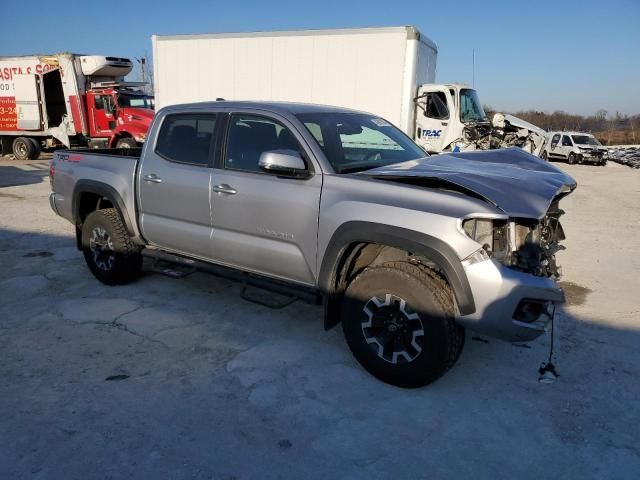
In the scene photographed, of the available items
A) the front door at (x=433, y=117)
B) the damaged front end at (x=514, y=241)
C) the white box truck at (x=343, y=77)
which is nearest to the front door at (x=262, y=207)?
the damaged front end at (x=514, y=241)

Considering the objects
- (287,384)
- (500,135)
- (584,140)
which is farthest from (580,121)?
(287,384)

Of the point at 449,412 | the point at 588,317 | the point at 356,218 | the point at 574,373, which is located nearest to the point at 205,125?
the point at 356,218

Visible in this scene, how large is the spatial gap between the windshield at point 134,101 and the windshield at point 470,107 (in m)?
9.81

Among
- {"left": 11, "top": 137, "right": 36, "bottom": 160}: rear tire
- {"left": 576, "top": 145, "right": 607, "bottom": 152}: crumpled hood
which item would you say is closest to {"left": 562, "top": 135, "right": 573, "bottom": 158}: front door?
{"left": 576, "top": 145, "right": 607, "bottom": 152}: crumpled hood

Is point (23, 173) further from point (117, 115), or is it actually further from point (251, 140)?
point (251, 140)

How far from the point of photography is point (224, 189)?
3.96 meters

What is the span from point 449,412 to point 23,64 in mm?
19705

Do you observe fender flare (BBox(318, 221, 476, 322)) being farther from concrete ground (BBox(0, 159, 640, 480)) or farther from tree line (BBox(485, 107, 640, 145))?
tree line (BBox(485, 107, 640, 145))

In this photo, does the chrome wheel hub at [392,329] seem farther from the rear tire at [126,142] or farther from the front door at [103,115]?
the front door at [103,115]

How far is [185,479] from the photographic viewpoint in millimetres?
2469

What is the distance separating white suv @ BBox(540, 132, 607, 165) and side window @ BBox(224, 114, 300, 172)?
2096cm

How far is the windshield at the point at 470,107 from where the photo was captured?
13234 mm

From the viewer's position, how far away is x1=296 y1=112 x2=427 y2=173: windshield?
372 cm

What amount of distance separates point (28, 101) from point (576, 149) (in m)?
22.6
